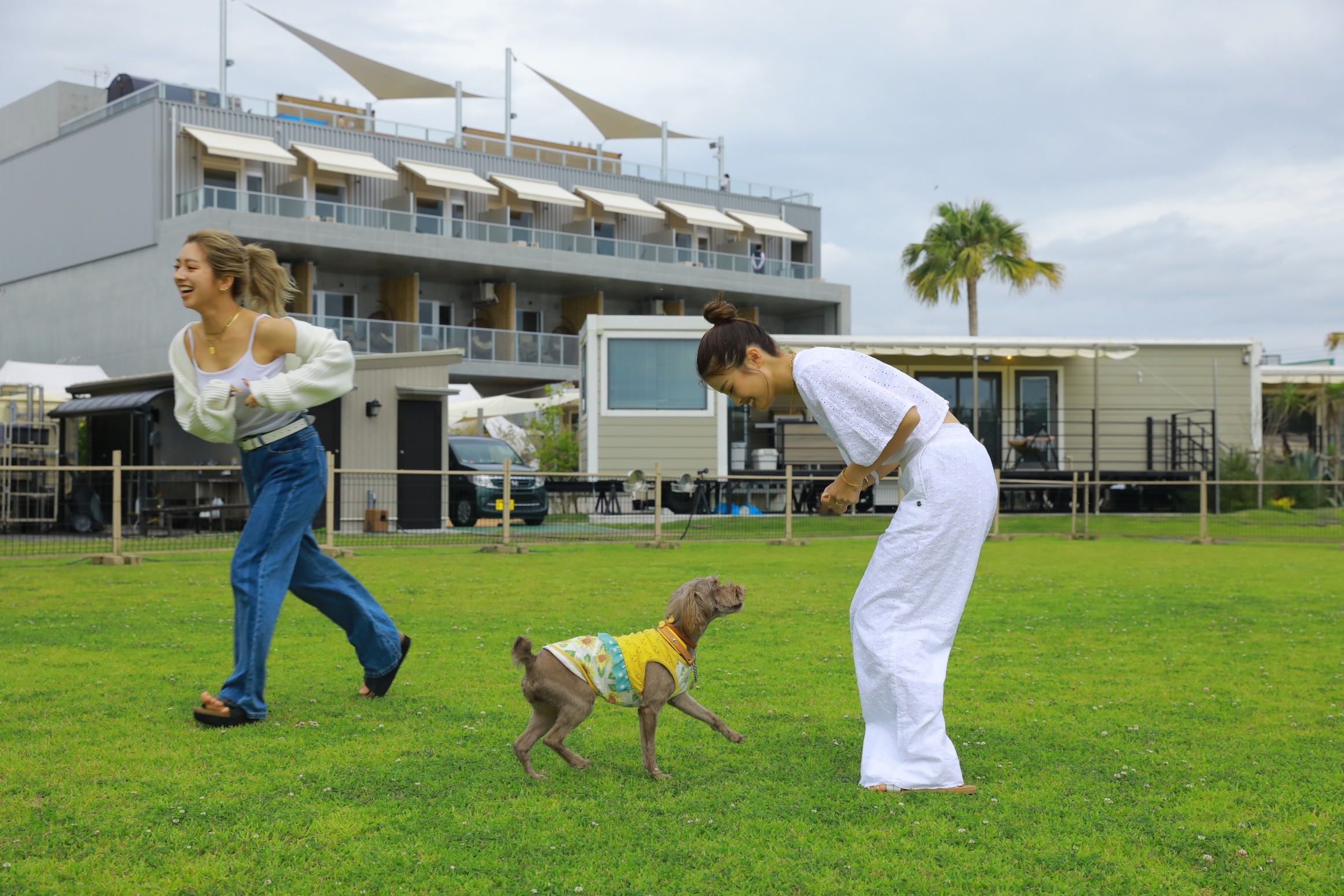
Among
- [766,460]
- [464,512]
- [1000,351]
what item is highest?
[1000,351]

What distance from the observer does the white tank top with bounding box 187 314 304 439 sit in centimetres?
479

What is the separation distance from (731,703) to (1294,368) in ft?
104

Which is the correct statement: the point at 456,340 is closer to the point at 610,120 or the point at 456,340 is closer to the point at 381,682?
the point at 610,120

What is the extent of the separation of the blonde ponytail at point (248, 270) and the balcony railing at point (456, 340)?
26141mm

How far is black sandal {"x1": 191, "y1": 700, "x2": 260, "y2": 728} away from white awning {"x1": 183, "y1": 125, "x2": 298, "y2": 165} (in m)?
Result: 32.4

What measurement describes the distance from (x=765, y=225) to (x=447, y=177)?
1300cm

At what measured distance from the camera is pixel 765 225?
151 feet

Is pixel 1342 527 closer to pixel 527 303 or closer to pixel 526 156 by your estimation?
pixel 527 303

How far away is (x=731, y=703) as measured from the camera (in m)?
5.37

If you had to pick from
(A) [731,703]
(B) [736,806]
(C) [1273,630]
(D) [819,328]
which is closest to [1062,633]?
(C) [1273,630]

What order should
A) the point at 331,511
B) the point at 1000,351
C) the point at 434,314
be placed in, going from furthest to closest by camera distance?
the point at 434,314 → the point at 1000,351 → the point at 331,511

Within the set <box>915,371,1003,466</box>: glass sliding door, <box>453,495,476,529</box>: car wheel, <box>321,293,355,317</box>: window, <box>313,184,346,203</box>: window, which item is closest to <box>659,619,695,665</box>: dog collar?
<box>453,495,476,529</box>: car wheel

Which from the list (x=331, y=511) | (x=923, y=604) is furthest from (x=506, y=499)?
(x=923, y=604)

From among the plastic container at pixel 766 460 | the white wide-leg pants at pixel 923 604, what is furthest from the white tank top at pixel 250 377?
the plastic container at pixel 766 460
